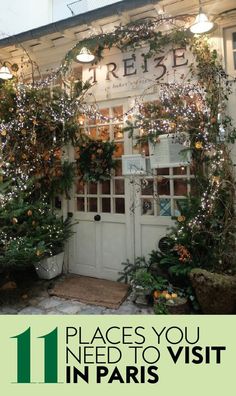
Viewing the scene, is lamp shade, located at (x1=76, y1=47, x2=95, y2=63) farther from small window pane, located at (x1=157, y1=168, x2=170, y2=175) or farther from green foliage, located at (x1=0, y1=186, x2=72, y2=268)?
green foliage, located at (x1=0, y1=186, x2=72, y2=268)

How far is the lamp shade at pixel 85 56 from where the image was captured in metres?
4.24

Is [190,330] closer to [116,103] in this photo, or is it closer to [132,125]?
[132,125]

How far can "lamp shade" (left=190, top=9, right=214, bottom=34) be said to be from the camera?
345 centimetres

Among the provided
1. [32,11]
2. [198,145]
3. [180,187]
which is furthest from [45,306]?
[32,11]

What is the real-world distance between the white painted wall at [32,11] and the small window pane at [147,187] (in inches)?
167

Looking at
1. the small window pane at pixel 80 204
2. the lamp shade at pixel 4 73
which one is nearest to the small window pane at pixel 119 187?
the small window pane at pixel 80 204

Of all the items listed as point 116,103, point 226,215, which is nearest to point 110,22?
point 116,103

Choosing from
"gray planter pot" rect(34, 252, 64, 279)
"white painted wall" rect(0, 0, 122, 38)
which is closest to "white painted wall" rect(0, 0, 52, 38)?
"white painted wall" rect(0, 0, 122, 38)

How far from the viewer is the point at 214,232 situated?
361 centimetres

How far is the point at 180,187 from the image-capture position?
4.31m

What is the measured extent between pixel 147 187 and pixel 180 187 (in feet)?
1.70

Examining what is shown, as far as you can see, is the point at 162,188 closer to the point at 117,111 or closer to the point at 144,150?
the point at 144,150

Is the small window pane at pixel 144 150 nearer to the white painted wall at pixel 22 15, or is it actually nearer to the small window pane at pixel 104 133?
the small window pane at pixel 104 133

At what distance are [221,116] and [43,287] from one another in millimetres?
3721
